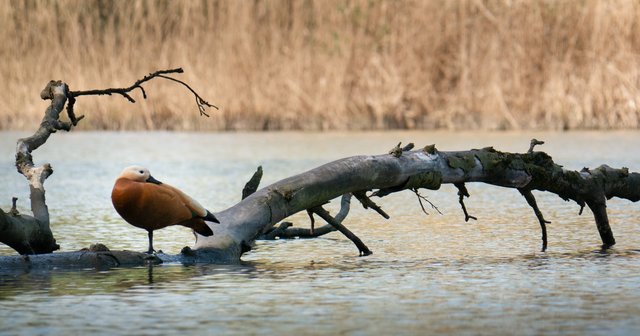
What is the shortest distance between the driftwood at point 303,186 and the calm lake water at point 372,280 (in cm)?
14

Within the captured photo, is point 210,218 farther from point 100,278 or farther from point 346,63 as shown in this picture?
point 346,63

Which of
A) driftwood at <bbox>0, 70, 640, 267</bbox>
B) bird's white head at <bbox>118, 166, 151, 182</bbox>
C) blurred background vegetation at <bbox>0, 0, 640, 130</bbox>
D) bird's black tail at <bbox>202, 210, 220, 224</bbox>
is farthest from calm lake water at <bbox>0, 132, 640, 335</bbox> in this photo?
blurred background vegetation at <bbox>0, 0, 640, 130</bbox>

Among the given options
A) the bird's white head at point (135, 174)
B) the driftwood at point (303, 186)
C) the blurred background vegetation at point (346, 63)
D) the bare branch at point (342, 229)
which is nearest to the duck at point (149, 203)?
the bird's white head at point (135, 174)

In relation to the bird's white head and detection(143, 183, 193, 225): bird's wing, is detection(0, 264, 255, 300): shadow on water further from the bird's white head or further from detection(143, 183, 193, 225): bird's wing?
the bird's white head

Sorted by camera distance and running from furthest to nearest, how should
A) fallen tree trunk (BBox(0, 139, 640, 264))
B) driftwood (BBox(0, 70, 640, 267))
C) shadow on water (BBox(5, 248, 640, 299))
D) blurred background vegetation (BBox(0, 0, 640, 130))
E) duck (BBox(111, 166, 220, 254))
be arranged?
blurred background vegetation (BBox(0, 0, 640, 130)) < fallen tree trunk (BBox(0, 139, 640, 264)) < driftwood (BBox(0, 70, 640, 267)) < duck (BBox(111, 166, 220, 254)) < shadow on water (BBox(5, 248, 640, 299))

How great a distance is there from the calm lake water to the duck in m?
0.25

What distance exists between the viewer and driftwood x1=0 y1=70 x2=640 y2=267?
722cm

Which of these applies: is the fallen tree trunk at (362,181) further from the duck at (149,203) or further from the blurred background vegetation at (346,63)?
the blurred background vegetation at (346,63)

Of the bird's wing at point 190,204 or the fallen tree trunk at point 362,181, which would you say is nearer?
the bird's wing at point 190,204

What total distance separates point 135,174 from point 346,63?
43.6 feet

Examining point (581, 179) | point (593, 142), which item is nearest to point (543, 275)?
point (581, 179)

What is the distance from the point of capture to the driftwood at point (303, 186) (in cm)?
722

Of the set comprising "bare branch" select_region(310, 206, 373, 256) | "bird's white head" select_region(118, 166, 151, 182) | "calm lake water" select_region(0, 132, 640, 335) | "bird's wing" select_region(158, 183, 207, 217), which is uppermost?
"bird's white head" select_region(118, 166, 151, 182)

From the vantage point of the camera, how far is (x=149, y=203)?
6969mm
